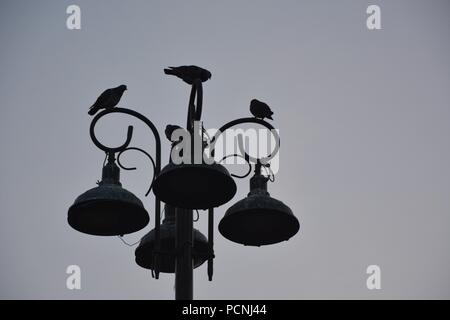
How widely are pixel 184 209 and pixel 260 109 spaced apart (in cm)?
196

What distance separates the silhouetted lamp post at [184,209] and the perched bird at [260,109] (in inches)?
33.3

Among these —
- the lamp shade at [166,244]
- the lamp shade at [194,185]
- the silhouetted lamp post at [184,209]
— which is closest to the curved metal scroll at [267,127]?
the silhouetted lamp post at [184,209]

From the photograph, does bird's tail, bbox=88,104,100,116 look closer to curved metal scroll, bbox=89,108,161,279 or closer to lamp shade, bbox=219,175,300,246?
curved metal scroll, bbox=89,108,161,279

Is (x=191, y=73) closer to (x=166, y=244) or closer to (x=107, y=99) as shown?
(x=107, y=99)

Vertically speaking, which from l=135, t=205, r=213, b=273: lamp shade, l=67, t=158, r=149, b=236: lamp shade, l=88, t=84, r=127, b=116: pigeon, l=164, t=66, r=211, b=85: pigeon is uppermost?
l=164, t=66, r=211, b=85: pigeon

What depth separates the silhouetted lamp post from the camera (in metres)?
16.0

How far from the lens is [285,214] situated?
1636 cm

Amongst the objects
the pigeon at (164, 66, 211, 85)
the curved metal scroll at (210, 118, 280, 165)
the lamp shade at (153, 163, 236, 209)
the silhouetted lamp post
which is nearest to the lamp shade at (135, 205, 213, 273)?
the silhouetted lamp post

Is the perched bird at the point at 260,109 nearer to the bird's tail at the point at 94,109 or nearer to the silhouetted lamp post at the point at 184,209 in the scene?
the silhouetted lamp post at the point at 184,209

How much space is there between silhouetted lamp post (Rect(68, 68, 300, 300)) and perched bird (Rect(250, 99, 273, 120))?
33.3 inches

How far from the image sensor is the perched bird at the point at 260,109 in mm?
17609

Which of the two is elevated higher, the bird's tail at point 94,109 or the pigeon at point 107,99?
the pigeon at point 107,99

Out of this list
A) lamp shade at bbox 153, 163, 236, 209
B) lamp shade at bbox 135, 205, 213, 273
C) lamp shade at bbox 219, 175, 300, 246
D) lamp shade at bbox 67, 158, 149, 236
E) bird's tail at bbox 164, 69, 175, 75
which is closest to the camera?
lamp shade at bbox 153, 163, 236, 209

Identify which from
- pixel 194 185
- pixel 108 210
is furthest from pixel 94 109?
pixel 194 185
